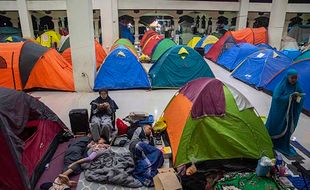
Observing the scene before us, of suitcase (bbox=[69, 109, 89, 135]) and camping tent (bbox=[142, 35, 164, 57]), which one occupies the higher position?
camping tent (bbox=[142, 35, 164, 57])

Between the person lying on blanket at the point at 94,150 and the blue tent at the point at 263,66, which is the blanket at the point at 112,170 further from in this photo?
the blue tent at the point at 263,66

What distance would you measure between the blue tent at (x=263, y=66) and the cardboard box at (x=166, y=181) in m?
5.90

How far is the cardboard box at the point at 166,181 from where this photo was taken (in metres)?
3.26

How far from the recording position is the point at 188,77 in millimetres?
8164

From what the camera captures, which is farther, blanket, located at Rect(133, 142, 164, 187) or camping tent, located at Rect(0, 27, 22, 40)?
camping tent, located at Rect(0, 27, 22, 40)

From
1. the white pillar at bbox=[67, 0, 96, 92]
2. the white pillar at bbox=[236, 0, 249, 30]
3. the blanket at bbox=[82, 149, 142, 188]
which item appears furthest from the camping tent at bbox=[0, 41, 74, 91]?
the white pillar at bbox=[236, 0, 249, 30]

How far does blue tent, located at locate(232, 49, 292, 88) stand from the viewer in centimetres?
814

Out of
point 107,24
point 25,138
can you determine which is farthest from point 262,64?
point 107,24

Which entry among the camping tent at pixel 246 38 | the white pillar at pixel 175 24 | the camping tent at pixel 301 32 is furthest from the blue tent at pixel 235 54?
the camping tent at pixel 301 32

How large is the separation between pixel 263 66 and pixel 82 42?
608 cm

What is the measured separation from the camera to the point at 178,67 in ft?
26.5

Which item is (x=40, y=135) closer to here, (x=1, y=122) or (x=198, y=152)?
(x=1, y=122)

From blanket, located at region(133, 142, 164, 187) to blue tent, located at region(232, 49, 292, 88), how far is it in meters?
5.60

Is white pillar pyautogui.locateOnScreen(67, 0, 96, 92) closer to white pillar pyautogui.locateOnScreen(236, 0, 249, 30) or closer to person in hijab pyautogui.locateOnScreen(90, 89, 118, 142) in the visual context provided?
person in hijab pyautogui.locateOnScreen(90, 89, 118, 142)
